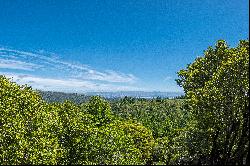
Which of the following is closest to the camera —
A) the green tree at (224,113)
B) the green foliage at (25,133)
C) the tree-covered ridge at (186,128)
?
the green tree at (224,113)

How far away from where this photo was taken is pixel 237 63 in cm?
3794

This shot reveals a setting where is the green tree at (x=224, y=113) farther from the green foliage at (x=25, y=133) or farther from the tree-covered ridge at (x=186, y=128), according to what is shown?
the green foliage at (x=25, y=133)

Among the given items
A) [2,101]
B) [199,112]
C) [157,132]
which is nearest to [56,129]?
[2,101]

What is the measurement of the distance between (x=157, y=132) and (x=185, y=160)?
10099 centimetres

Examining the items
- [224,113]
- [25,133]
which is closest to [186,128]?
[224,113]

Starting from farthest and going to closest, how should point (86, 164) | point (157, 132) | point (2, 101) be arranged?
point (157, 132), point (2, 101), point (86, 164)

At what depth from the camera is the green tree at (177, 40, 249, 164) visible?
124 ft

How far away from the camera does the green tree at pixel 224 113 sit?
37.9 meters

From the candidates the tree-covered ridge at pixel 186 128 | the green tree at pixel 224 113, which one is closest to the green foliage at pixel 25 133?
A: the tree-covered ridge at pixel 186 128

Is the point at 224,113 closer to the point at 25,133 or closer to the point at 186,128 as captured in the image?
the point at 186,128

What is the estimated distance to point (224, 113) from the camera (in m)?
39.4

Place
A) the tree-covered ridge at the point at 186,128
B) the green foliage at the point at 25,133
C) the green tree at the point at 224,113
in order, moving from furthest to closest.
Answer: the green foliage at the point at 25,133 → the tree-covered ridge at the point at 186,128 → the green tree at the point at 224,113

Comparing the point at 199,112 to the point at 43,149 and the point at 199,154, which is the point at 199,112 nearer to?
the point at 199,154

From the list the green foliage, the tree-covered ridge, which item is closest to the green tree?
the tree-covered ridge
